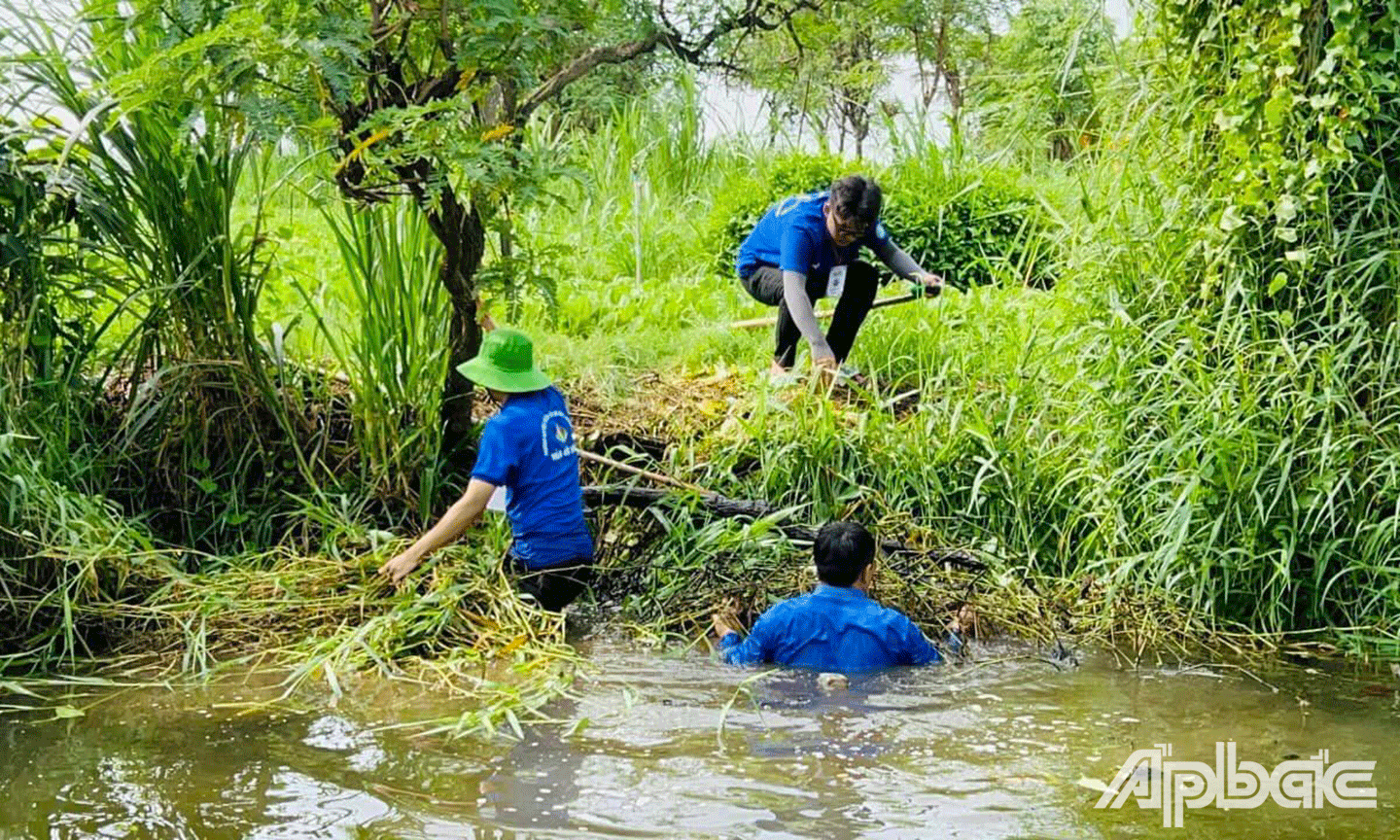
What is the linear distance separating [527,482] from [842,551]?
1.33 m

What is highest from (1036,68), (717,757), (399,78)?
(1036,68)

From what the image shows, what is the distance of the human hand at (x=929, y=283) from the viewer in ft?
26.0

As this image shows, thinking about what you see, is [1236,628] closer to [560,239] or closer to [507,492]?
[507,492]

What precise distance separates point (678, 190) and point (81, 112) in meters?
6.78

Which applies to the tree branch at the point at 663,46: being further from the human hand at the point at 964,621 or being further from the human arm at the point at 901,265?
the human hand at the point at 964,621

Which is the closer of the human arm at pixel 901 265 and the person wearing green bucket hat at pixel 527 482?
the person wearing green bucket hat at pixel 527 482

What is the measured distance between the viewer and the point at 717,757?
4676 millimetres

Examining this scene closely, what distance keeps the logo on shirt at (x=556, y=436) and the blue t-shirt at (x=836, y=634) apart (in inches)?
42.3

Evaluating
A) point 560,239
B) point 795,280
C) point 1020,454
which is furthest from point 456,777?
point 560,239

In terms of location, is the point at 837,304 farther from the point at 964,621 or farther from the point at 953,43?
the point at 953,43

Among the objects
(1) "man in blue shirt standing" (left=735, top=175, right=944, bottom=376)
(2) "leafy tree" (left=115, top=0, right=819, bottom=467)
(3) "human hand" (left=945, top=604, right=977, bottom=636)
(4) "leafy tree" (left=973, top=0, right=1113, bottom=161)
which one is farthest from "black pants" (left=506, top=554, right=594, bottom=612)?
(4) "leafy tree" (left=973, top=0, right=1113, bottom=161)

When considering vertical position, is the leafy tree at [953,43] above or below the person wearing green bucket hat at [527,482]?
above

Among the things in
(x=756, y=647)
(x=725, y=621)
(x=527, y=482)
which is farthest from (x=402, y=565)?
(x=756, y=647)

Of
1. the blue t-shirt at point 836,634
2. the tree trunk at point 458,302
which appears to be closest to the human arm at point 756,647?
the blue t-shirt at point 836,634
